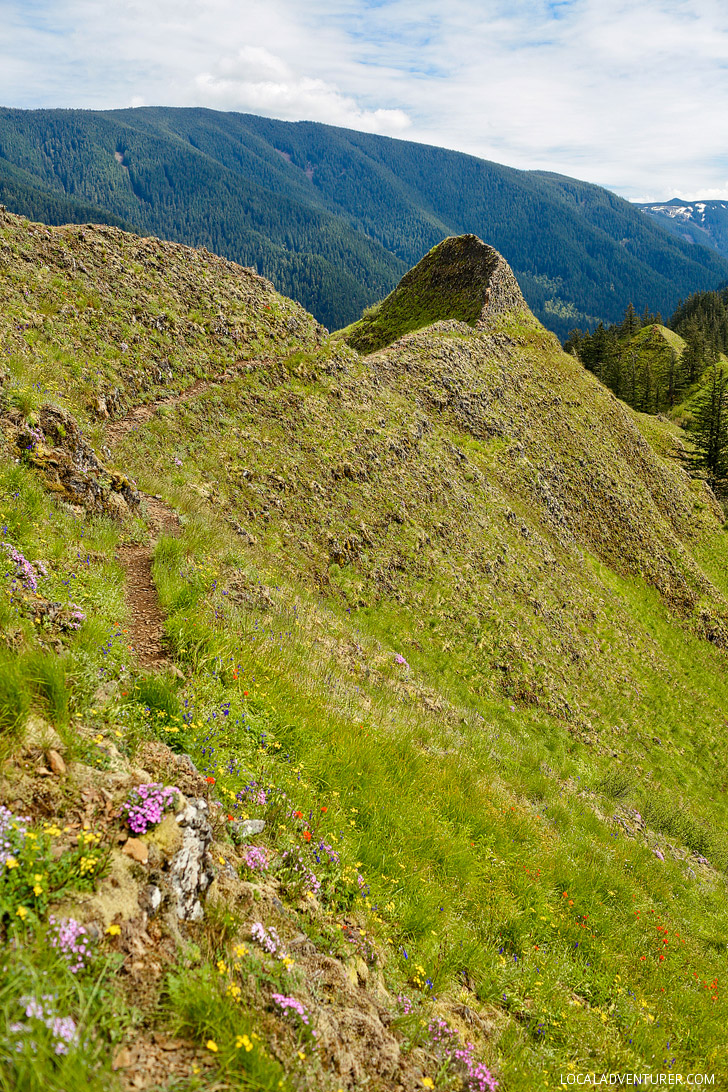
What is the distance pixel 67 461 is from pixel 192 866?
8.44m

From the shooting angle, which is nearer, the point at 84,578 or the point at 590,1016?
the point at 590,1016

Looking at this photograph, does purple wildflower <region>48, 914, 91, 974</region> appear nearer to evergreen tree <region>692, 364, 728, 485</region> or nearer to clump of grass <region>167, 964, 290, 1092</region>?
clump of grass <region>167, 964, 290, 1092</region>

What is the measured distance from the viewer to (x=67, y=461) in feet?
32.0

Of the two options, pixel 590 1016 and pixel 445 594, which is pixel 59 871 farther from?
pixel 445 594

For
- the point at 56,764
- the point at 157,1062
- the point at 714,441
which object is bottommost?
the point at 157,1062

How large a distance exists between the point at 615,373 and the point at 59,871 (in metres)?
87.9

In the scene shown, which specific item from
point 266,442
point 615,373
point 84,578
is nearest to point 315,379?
point 266,442

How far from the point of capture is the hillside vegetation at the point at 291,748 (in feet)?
10.5

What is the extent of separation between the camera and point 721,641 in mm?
32656

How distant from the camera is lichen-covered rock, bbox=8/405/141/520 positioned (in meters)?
9.26

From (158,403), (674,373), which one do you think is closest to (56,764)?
(158,403)

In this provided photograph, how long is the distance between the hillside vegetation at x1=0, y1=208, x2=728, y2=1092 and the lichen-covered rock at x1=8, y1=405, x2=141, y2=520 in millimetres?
64

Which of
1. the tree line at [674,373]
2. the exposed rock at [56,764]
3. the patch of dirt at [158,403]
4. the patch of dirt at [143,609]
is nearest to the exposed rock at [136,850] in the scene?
the exposed rock at [56,764]

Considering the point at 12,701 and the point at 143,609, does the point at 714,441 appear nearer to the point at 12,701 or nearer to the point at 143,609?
the point at 143,609
